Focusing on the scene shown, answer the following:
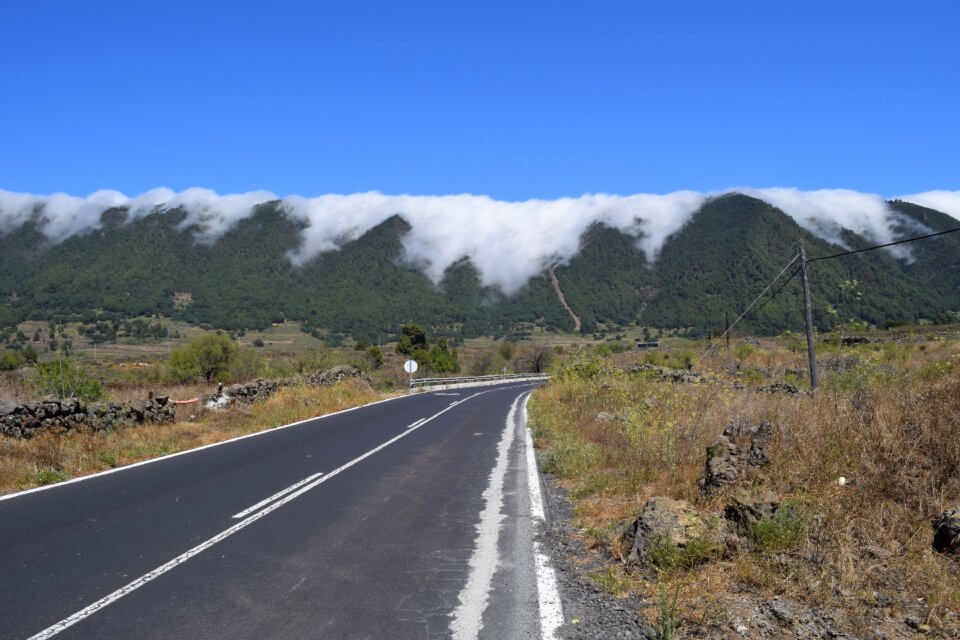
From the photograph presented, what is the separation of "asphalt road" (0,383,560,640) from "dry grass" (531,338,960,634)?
38.1 inches

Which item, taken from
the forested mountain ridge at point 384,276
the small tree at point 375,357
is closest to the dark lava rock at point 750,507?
the small tree at point 375,357

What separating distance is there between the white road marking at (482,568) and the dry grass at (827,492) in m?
0.96

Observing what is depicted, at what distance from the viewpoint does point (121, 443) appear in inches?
539

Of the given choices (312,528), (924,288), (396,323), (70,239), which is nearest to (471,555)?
(312,528)

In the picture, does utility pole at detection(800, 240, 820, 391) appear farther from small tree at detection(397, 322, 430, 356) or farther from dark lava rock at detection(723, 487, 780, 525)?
small tree at detection(397, 322, 430, 356)

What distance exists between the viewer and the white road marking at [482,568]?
4.70 m

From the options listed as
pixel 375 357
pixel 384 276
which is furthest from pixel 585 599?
pixel 384 276

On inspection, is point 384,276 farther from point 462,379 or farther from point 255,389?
point 255,389

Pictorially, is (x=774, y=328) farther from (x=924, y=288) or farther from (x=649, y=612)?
(x=649, y=612)

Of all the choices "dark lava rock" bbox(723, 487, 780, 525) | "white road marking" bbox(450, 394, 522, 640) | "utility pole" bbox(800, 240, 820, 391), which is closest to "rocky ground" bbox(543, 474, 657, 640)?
"white road marking" bbox(450, 394, 522, 640)

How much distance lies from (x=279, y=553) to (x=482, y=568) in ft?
6.16

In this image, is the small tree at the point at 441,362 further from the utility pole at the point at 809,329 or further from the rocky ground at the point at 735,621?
the rocky ground at the point at 735,621

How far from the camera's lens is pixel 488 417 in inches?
904

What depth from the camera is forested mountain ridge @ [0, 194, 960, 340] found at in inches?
4722
